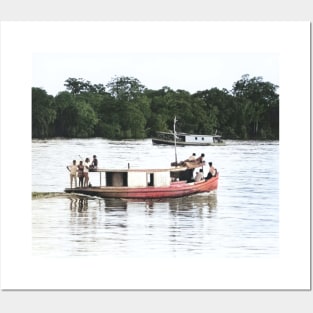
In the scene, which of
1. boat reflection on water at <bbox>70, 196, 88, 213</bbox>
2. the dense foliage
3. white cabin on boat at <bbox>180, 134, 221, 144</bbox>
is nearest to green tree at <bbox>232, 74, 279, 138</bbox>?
the dense foliage

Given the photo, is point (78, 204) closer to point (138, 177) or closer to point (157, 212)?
point (138, 177)

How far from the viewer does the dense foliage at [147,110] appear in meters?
9.58

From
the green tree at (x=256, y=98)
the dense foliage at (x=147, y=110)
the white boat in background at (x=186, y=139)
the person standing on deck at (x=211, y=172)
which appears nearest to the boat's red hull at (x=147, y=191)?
the person standing on deck at (x=211, y=172)

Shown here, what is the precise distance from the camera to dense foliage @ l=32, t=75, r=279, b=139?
9578 mm

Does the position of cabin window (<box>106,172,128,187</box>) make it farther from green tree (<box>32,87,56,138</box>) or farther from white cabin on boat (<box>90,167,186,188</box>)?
green tree (<box>32,87,56,138</box>)

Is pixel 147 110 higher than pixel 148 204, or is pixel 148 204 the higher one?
pixel 147 110

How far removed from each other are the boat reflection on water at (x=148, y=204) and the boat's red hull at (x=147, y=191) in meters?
0.03

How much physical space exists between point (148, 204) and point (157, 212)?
0.31 feet

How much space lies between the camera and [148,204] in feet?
31.6

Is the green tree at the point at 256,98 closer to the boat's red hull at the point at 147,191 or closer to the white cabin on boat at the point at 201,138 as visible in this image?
the white cabin on boat at the point at 201,138

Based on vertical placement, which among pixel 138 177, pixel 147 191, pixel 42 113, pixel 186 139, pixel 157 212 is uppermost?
→ pixel 42 113

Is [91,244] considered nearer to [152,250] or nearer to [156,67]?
[152,250]

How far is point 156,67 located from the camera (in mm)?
9516

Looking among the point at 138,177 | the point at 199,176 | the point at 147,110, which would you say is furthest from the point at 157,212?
the point at 147,110
